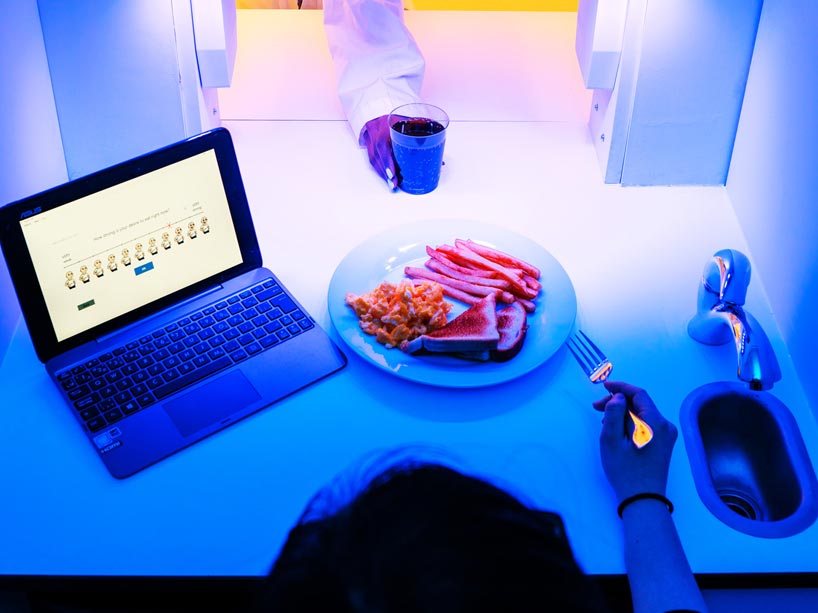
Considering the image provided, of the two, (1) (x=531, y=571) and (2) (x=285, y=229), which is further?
(2) (x=285, y=229)

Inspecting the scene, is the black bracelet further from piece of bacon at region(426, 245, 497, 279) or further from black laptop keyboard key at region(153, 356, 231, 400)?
black laptop keyboard key at region(153, 356, 231, 400)

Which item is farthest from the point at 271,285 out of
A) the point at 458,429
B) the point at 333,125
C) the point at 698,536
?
the point at 698,536

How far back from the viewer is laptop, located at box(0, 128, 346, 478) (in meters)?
1.00

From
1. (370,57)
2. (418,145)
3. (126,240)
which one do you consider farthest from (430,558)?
(370,57)

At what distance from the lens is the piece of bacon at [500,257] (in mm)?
1204

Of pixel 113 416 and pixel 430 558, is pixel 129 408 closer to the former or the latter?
pixel 113 416

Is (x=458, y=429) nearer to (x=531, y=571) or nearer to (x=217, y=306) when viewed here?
(x=217, y=306)

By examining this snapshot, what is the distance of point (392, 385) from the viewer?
109cm

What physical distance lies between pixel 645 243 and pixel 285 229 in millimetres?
566

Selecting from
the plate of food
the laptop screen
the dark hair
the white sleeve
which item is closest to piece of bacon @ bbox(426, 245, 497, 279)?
the plate of food

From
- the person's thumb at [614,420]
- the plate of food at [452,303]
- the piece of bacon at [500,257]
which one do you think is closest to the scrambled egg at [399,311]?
the plate of food at [452,303]

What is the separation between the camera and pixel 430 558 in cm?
56

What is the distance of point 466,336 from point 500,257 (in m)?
0.19

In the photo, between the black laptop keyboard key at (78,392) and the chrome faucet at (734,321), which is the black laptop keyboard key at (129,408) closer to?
the black laptop keyboard key at (78,392)
